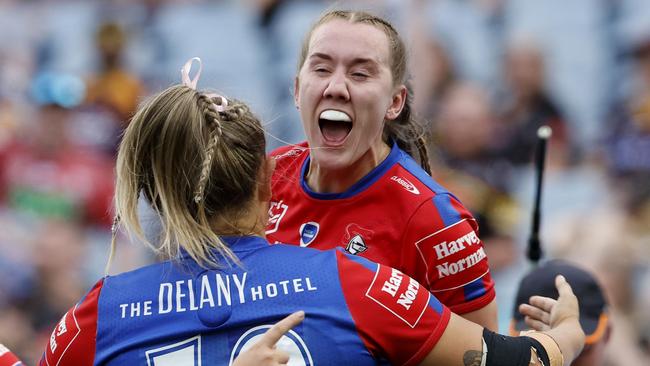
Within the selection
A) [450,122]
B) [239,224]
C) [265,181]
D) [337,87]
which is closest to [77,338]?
[239,224]

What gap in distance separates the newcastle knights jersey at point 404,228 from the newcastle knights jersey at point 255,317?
0.62 metres

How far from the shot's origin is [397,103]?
10.4 ft

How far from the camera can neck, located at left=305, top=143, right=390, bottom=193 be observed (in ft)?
10.2

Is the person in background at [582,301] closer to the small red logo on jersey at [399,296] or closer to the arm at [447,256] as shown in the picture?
the arm at [447,256]

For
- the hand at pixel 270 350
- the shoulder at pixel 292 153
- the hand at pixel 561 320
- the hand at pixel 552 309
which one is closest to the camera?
the hand at pixel 270 350

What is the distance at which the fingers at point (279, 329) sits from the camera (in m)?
2.09

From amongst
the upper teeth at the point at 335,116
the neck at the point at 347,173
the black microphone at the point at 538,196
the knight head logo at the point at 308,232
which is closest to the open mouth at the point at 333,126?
the upper teeth at the point at 335,116

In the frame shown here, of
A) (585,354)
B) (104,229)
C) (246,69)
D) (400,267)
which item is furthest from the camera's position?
(246,69)

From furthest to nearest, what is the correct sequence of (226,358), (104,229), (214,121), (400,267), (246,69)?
(246,69) < (104,229) < (400,267) < (214,121) < (226,358)

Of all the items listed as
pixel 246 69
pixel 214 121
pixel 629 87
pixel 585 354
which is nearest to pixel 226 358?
pixel 214 121

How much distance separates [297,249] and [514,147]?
4.72 m

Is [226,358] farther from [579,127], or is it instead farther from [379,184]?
[579,127]

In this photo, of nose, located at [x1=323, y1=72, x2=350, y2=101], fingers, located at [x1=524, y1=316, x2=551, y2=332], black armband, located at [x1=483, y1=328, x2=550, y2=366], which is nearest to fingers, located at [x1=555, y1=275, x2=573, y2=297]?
fingers, located at [x1=524, y1=316, x2=551, y2=332]

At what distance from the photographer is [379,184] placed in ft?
9.85
